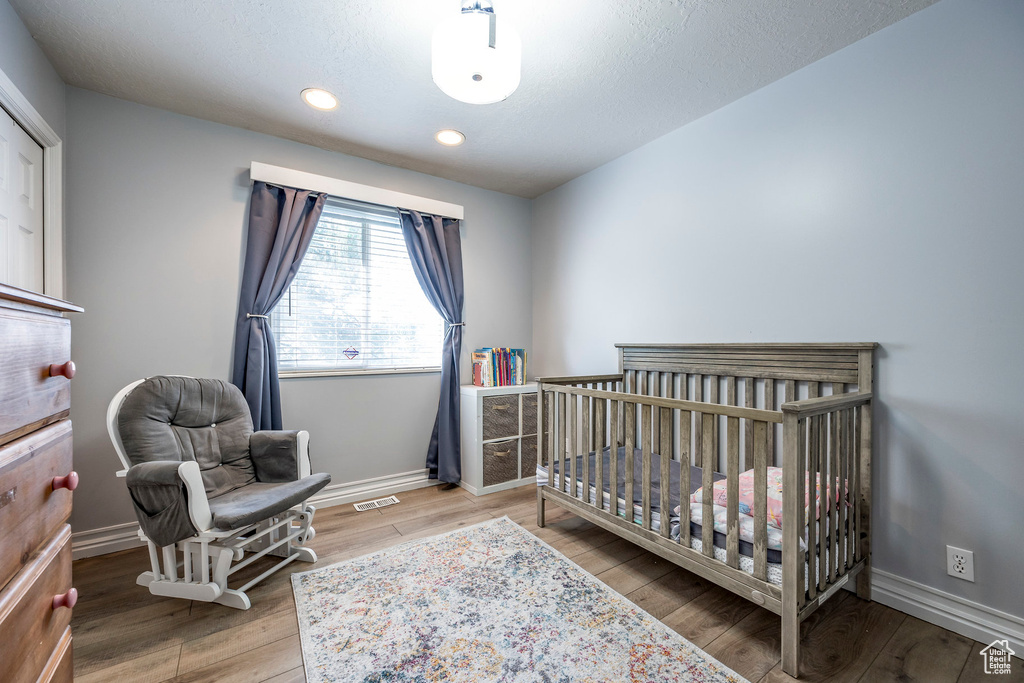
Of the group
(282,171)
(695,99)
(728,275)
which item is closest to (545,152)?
(695,99)

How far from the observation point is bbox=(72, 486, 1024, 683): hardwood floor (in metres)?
1.37

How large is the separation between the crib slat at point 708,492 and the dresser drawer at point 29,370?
1.79 meters

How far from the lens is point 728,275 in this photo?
90.1 inches

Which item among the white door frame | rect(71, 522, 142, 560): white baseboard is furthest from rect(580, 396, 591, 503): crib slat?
the white door frame

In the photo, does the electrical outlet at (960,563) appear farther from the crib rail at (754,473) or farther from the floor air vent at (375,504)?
the floor air vent at (375,504)

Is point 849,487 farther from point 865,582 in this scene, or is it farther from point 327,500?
point 327,500

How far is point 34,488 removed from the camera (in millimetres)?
768

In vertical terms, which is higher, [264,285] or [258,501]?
[264,285]

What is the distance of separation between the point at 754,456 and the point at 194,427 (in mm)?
2443

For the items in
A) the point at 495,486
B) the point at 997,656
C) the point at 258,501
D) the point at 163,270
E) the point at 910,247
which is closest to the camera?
the point at 997,656

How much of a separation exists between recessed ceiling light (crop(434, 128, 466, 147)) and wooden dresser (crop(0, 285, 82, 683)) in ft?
6.93

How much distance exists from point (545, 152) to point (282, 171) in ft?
5.39

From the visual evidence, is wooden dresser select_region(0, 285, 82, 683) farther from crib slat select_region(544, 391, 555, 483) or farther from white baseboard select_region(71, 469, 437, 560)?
crib slat select_region(544, 391, 555, 483)

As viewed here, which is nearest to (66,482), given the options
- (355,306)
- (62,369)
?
(62,369)
